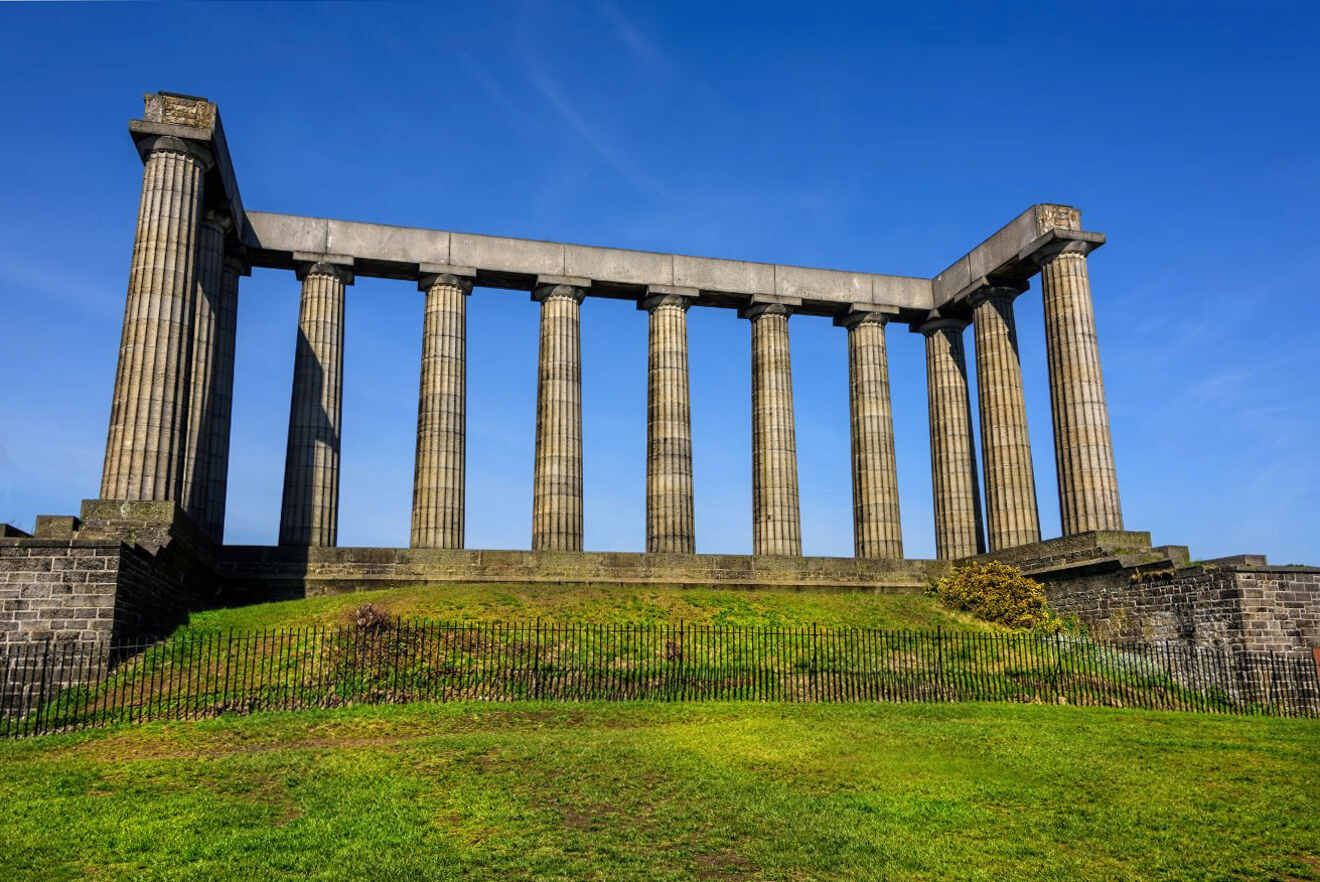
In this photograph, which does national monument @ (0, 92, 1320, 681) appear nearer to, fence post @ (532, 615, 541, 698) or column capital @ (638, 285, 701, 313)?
column capital @ (638, 285, 701, 313)

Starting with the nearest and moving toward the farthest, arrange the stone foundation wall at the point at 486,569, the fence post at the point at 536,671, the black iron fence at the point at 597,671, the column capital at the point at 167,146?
the black iron fence at the point at 597,671, the fence post at the point at 536,671, the column capital at the point at 167,146, the stone foundation wall at the point at 486,569

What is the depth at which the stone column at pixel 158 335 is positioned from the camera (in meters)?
27.1

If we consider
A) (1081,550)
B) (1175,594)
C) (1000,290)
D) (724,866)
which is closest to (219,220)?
(1000,290)

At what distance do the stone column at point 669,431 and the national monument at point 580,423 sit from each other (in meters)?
0.09

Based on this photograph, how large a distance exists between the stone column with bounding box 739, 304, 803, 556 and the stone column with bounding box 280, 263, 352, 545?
1496 cm

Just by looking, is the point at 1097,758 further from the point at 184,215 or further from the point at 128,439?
the point at 184,215

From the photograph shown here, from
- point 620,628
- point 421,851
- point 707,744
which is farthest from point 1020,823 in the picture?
point 620,628

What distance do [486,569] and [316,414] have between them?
7962 mm

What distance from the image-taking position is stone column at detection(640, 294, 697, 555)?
1469 inches

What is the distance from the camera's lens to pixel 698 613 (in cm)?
2950

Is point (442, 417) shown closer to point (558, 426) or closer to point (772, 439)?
point (558, 426)

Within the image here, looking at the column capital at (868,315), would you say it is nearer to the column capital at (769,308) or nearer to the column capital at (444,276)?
the column capital at (769,308)

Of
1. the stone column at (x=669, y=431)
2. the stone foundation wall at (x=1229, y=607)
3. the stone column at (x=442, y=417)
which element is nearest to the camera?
the stone foundation wall at (x=1229, y=607)

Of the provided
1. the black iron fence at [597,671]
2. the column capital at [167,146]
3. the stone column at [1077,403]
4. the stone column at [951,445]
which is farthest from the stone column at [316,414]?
the stone column at [1077,403]
